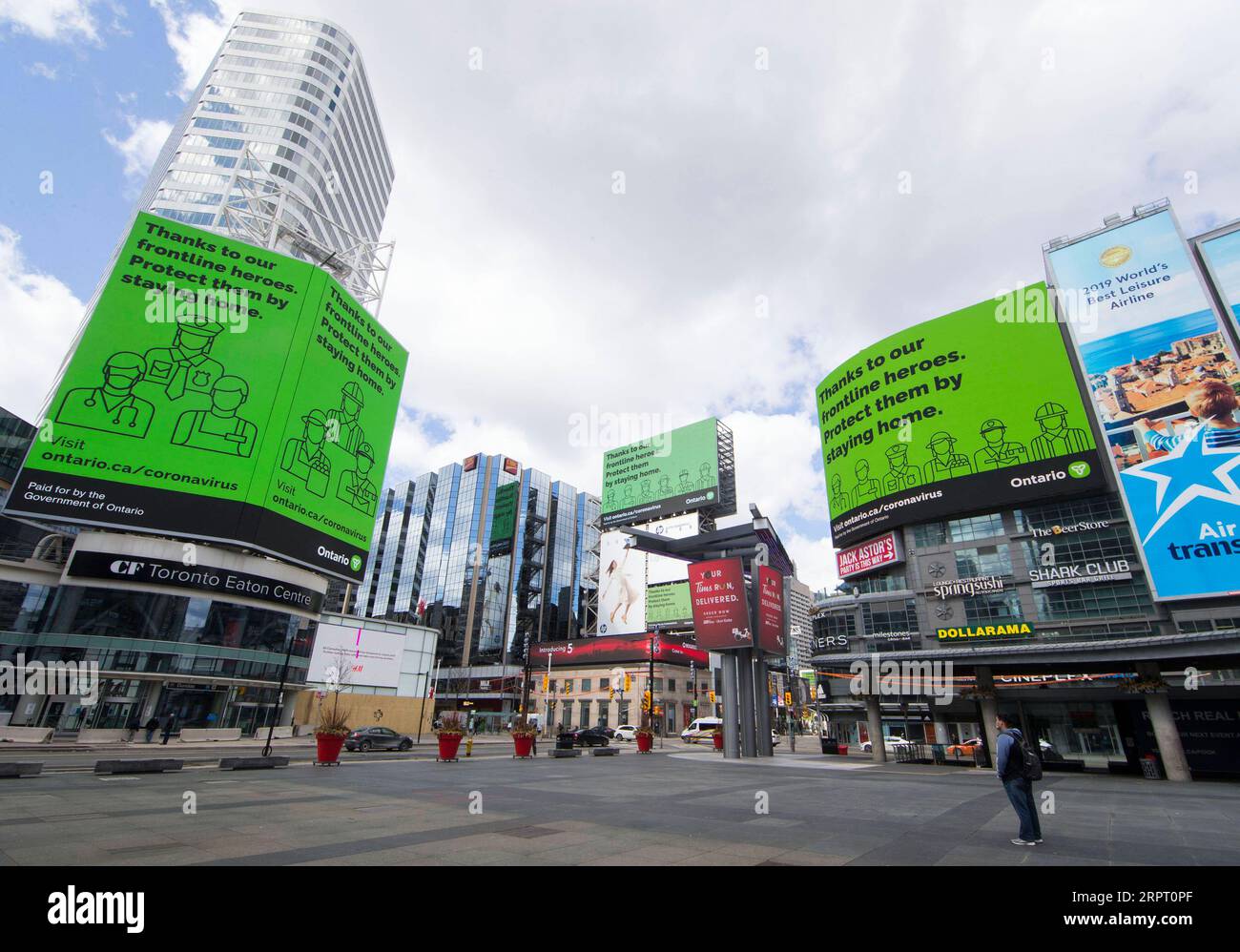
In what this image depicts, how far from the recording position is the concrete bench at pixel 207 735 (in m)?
38.2

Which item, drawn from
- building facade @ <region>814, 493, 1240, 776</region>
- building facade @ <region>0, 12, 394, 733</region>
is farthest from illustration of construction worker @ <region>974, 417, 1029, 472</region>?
building facade @ <region>0, 12, 394, 733</region>

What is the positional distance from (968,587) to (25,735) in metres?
61.5

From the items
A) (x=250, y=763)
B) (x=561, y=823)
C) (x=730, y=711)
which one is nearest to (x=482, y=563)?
(x=730, y=711)

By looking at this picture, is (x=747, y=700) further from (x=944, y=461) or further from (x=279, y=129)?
(x=279, y=129)

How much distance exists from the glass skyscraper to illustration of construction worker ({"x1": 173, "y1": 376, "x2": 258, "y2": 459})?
60.7 metres

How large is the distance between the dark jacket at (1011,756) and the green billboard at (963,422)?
1536 inches

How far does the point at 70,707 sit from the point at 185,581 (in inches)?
365

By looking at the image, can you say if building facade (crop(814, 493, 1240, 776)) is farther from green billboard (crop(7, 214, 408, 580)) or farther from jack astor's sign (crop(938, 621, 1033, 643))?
green billboard (crop(7, 214, 408, 580))

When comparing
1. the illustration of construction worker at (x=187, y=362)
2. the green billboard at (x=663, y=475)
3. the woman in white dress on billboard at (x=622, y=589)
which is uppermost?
the green billboard at (x=663, y=475)

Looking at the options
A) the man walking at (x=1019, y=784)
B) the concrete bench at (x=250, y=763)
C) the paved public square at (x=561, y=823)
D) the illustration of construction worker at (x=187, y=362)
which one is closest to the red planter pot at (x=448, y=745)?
the concrete bench at (x=250, y=763)

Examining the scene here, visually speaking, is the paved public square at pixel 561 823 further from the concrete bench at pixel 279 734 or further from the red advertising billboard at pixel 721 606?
the concrete bench at pixel 279 734

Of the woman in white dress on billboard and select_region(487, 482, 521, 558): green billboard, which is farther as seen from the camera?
select_region(487, 482, 521, 558): green billboard

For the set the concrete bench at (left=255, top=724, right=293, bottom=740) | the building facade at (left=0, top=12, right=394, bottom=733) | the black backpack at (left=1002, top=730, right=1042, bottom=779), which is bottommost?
the concrete bench at (left=255, top=724, right=293, bottom=740)

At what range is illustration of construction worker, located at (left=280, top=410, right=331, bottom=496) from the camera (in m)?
45.3
